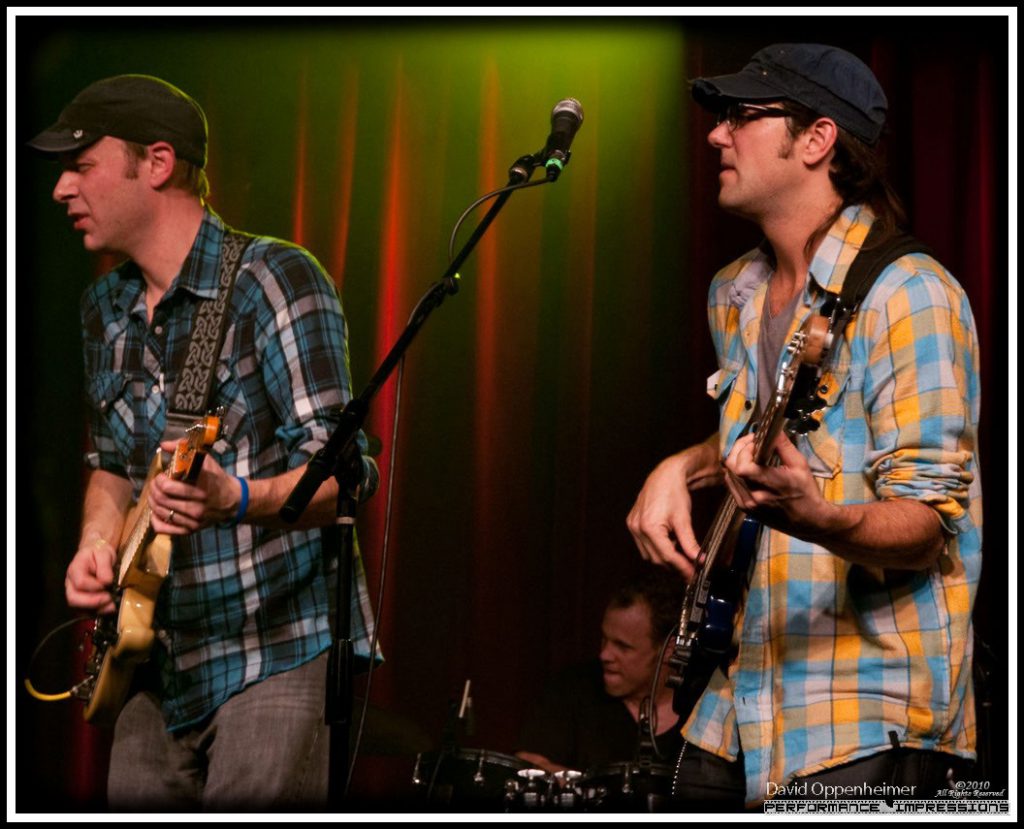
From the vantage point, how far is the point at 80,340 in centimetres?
375

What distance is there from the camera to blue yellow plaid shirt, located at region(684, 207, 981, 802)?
6.70 ft

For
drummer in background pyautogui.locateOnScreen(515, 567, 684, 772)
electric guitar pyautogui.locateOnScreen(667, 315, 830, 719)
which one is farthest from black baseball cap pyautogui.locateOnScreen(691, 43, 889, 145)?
drummer in background pyautogui.locateOnScreen(515, 567, 684, 772)

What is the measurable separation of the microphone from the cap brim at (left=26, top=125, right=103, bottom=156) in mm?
1140

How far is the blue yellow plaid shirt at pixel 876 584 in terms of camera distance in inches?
80.4

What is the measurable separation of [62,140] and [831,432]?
184 cm

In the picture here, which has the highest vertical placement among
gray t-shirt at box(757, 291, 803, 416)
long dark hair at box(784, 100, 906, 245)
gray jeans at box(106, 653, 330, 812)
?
long dark hair at box(784, 100, 906, 245)

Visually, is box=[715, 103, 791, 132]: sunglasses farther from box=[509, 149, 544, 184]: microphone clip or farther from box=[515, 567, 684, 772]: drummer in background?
box=[515, 567, 684, 772]: drummer in background

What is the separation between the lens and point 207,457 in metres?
2.27

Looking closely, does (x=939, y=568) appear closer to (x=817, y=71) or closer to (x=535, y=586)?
(x=817, y=71)

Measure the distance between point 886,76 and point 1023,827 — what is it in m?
2.11

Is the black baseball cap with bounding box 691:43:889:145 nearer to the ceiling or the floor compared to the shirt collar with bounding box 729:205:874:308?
→ nearer to the ceiling

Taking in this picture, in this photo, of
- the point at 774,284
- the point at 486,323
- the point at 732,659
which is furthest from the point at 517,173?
the point at 486,323

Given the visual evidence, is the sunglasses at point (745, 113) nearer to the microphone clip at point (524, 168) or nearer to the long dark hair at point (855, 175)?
the long dark hair at point (855, 175)

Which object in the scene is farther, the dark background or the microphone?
the dark background
